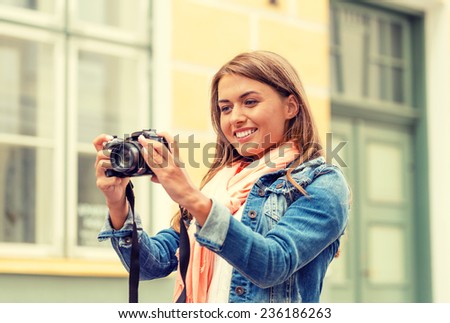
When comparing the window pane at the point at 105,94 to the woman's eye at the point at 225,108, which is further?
the window pane at the point at 105,94

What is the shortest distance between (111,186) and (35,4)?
358 cm

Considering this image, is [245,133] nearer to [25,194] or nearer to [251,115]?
[251,115]

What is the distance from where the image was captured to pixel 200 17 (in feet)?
22.0

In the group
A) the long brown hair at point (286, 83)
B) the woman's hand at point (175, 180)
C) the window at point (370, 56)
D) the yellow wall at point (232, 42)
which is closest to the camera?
the woman's hand at point (175, 180)

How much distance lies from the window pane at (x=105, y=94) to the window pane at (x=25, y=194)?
13.3 inches

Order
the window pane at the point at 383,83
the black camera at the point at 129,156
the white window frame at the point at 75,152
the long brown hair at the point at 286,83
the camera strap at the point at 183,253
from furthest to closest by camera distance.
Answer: the window pane at the point at 383,83 → the white window frame at the point at 75,152 → the long brown hair at the point at 286,83 → the camera strap at the point at 183,253 → the black camera at the point at 129,156

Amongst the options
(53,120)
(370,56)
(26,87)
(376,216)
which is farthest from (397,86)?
(26,87)

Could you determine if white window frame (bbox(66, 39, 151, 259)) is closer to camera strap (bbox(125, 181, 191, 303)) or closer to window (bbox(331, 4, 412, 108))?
window (bbox(331, 4, 412, 108))

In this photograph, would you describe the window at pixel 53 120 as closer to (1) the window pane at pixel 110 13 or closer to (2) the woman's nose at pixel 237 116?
(1) the window pane at pixel 110 13

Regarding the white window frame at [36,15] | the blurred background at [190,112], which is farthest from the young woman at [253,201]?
the white window frame at [36,15]

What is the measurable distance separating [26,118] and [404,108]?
3891 mm

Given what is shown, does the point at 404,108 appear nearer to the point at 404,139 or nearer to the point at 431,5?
the point at 404,139

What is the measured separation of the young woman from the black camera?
32mm

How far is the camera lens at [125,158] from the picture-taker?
2.50 metres
